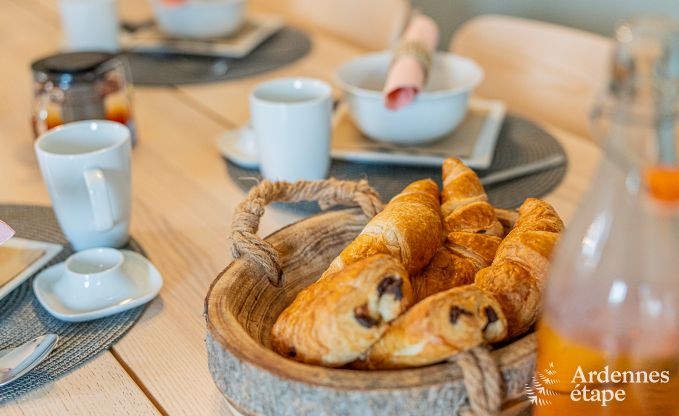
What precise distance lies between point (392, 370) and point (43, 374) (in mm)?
321

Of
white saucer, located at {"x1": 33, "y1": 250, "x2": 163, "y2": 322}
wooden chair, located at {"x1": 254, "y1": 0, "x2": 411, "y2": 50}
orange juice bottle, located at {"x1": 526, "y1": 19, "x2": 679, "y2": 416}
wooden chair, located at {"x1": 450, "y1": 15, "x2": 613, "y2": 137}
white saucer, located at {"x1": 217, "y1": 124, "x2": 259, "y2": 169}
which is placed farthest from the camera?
wooden chair, located at {"x1": 254, "y1": 0, "x2": 411, "y2": 50}

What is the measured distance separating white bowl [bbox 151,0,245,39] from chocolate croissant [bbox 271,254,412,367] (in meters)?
1.05

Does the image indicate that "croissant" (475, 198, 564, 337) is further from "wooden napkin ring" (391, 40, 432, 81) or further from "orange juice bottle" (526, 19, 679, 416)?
"wooden napkin ring" (391, 40, 432, 81)

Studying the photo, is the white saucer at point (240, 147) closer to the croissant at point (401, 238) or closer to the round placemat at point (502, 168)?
the round placemat at point (502, 168)

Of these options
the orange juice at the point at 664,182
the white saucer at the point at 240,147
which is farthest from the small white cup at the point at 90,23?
the orange juice at the point at 664,182

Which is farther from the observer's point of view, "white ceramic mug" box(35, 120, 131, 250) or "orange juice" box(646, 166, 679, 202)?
"white ceramic mug" box(35, 120, 131, 250)

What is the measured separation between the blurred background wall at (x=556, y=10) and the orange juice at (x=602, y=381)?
131 centimetres

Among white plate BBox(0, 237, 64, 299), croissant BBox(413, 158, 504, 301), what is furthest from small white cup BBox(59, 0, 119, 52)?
croissant BBox(413, 158, 504, 301)

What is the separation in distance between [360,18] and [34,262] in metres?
1.20

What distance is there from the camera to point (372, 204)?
25.1 inches

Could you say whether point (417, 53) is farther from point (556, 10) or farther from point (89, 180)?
point (556, 10)

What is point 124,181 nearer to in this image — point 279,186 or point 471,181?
point 279,186

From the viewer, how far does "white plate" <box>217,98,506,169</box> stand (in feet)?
3.21

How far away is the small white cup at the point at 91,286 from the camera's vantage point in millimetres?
699
